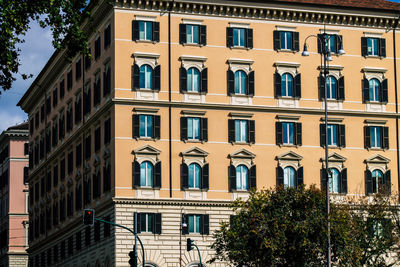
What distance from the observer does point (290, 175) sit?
2904 inches

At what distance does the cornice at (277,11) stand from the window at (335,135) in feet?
25.9

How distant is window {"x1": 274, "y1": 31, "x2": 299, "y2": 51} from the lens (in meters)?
75.0

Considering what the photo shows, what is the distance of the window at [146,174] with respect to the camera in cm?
6988

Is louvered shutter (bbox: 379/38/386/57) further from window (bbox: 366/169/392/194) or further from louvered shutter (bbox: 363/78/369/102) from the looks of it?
window (bbox: 366/169/392/194)

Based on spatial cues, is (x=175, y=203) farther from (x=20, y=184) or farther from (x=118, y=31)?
(x=20, y=184)

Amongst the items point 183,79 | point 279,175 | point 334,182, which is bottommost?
point 334,182

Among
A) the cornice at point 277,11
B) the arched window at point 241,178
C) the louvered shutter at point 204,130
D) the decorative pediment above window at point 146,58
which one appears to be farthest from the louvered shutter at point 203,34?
the arched window at point 241,178

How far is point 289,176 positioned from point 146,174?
10.7 m

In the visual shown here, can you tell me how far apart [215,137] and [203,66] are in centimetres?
515

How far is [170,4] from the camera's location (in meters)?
72.6

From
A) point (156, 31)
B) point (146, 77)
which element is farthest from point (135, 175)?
point (156, 31)

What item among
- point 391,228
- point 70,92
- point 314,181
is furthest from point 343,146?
point 70,92

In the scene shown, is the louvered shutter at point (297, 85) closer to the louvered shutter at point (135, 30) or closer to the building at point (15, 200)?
the louvered shutter at point (135, 30)

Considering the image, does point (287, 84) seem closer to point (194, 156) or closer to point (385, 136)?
point (385, 136)
